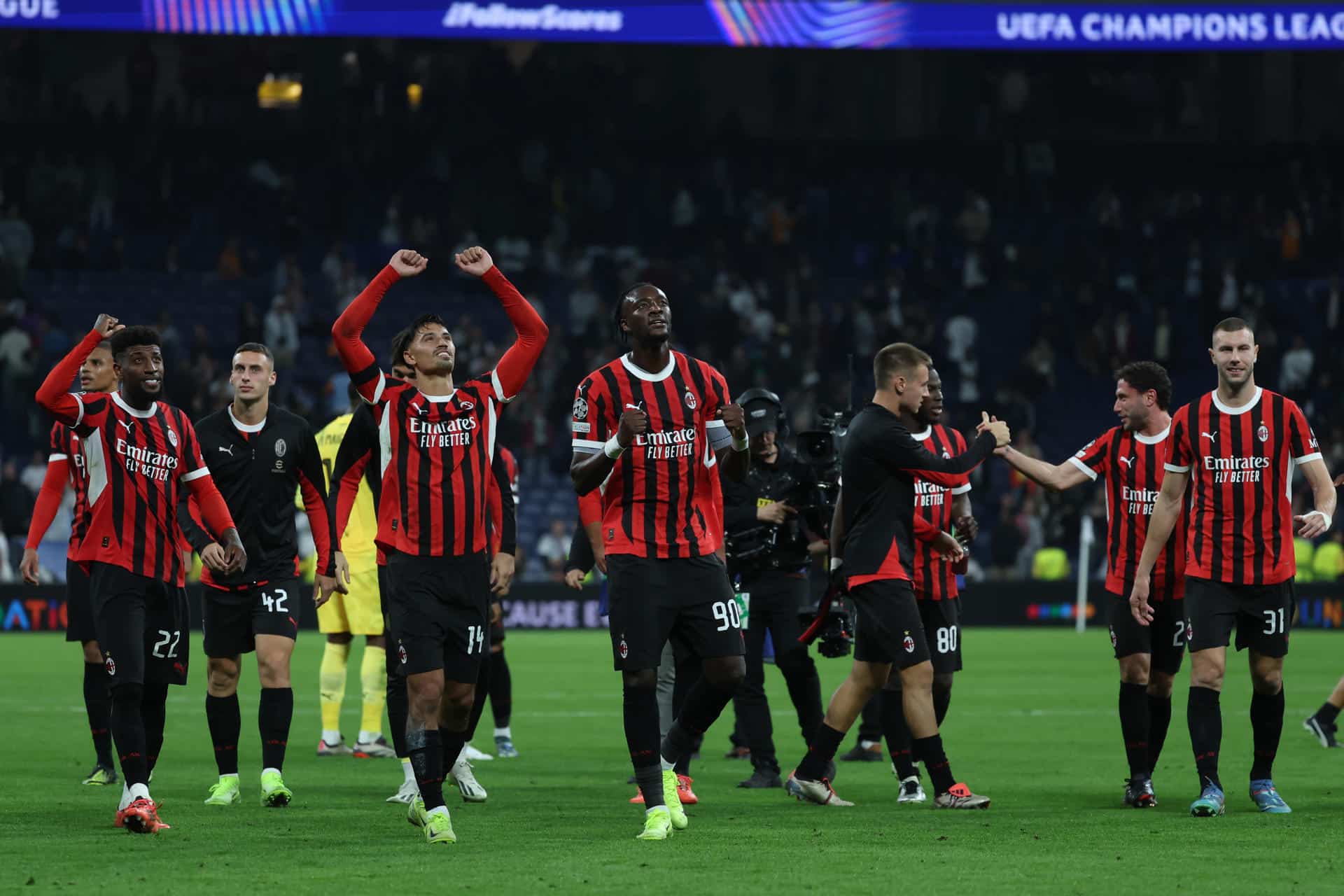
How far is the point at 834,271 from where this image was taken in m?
35.7

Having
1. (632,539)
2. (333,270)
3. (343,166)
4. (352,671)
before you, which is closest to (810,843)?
(632,539)

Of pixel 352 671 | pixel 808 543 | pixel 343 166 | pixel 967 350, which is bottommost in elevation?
pixel 352 671

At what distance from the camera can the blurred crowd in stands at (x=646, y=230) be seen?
31750 millimetres

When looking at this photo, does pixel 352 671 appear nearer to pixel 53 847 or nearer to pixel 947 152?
pixel 53 847

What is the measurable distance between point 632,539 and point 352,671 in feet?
36.1

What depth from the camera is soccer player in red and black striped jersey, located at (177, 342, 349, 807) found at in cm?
961

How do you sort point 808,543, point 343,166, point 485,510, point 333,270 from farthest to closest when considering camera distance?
point 343,166
point 333,270
point 808,543
point 485,510

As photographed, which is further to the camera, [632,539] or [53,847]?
[632,539]

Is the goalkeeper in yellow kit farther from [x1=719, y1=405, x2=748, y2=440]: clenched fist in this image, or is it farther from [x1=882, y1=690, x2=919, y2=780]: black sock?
[x1=719, y1=405, x2=748, y2=440]: clenched fist

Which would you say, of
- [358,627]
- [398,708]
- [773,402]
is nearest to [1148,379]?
[773,402]

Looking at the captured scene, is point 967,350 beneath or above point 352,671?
above

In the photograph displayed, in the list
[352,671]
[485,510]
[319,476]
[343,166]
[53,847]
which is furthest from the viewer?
[343,166]

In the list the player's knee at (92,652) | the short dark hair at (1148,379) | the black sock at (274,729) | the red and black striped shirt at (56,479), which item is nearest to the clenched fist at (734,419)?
the short dark hair at (1148,379)

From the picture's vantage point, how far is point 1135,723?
9.73 m
